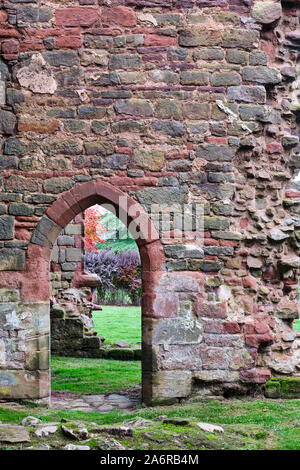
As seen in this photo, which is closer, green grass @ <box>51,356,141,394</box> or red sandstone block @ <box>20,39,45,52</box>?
red sandstone block @ <box>20,39,45,52</box>

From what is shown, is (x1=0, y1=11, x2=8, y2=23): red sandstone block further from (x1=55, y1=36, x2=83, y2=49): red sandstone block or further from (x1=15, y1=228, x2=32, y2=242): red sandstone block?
(x1=15, y1=228, x2=32, y2=242): red sandstone block

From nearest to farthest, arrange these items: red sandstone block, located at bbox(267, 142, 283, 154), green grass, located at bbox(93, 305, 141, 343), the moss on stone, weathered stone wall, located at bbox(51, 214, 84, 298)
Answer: the moss on stone
red sandstone block, located at bbox(267, 142, 283, 154)
weathered stone wall, located at bbox(51, 214, 84, 298)
green grass, located at bbox(93, 305, 141, 343)

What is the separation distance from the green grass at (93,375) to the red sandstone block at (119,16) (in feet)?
15.5

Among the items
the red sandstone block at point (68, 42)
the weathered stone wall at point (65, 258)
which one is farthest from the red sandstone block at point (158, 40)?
the weathered stone wall at point (65, 258)

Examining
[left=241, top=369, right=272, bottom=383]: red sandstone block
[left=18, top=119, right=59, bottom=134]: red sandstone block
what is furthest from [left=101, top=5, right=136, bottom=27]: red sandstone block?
[left=241, top=369, right=272, bottom=383]: red sandstone block

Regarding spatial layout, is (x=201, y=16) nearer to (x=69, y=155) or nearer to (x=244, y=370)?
(x=69, y=155)

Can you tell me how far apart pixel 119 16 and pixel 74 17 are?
528mm

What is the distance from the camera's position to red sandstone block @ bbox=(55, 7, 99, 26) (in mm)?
6594

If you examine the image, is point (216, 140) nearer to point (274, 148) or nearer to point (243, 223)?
point (274, 148)

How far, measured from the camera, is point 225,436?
4742mm

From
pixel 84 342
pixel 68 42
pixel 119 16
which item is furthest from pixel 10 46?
pixel 84 342

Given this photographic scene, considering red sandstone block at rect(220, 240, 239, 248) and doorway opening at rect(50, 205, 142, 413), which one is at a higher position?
red sandstone block at rect(220, 240, 239, 248)

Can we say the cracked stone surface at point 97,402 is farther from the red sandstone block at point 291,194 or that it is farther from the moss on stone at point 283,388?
the red sandstone block at point 291,194

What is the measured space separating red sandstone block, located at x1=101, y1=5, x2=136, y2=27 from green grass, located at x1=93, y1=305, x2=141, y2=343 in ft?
23.2
